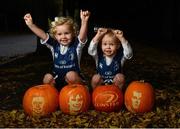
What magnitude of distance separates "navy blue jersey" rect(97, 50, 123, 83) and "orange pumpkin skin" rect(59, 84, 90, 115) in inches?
26.4

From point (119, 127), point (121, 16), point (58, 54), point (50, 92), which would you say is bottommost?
point (119, 127)

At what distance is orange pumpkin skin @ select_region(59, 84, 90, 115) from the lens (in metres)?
5.54

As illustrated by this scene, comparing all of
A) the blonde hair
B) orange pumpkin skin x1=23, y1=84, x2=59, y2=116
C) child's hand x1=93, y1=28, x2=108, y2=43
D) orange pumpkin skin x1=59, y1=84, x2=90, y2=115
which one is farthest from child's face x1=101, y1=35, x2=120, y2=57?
orange pumpkin skin x1=23, y1=84, x2=59, y2=116

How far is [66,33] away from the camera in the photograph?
6148mm

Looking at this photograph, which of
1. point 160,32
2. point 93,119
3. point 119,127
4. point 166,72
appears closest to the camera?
point 119,127

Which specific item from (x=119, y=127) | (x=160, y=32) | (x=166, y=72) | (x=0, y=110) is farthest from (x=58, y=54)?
(x=160, y=32)

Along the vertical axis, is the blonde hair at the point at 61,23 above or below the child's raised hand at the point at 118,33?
above

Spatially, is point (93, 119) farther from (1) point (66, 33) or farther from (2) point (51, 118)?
(1) point (66, 33)

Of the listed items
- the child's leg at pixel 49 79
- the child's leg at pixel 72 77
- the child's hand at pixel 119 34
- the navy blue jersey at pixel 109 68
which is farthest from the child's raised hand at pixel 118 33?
the child's leg at pixel 49 79

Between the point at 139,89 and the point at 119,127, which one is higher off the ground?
the point at 139,89

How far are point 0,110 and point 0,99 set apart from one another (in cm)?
80

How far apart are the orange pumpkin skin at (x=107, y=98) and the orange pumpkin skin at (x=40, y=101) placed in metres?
0.58

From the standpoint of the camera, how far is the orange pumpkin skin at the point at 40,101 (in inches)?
218

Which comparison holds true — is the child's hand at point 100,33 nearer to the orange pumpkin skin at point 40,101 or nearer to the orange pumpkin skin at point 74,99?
the orange pumpkin skin at point 74,99
